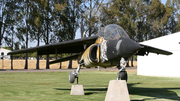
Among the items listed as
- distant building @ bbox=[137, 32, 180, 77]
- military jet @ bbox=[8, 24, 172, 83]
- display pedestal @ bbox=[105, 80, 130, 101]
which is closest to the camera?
display pedestal @ bbox=[105, 80, 130, 101]

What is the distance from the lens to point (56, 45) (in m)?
12.7

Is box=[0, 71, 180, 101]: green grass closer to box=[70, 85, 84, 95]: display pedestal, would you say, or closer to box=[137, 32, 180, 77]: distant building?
box=[70, 85, 84, 95]: display pedestal

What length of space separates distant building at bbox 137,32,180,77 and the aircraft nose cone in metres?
18.0

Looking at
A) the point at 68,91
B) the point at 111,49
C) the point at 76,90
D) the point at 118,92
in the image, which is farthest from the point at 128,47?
the point at 68,91

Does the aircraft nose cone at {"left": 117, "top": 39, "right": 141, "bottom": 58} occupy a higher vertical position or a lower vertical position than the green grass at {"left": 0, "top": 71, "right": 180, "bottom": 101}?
higher

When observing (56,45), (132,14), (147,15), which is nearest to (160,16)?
(147,15)

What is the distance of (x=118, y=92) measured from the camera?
29.5 ft

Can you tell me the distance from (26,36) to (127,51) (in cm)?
4078

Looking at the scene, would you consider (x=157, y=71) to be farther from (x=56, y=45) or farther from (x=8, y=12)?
(x=8, y=12)

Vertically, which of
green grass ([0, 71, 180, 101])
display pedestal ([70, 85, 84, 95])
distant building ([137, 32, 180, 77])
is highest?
distant building ([137, 32, 180, 77])

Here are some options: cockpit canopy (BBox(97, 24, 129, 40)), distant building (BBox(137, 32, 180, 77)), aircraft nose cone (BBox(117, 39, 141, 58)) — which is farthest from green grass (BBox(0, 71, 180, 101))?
distant building (BBox(137, 32, 180, 77))

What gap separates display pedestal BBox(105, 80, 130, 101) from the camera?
352 inches

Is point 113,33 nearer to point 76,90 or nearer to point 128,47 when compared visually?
point 128,47

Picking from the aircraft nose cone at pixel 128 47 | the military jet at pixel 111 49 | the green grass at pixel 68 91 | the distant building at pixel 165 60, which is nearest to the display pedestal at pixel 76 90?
the green grass at pixel 68 91
